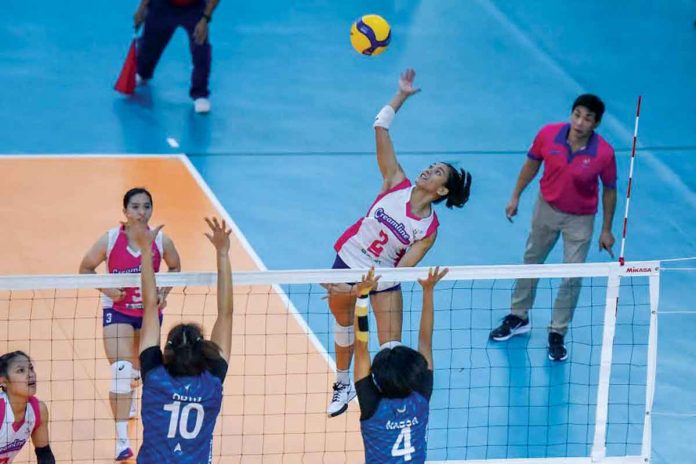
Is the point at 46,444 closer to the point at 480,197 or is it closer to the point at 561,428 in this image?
the point at 561,428

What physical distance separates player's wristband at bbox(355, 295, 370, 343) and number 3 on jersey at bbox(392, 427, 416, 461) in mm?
791

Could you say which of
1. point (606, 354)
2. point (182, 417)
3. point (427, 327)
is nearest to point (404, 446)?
point (427, 327)

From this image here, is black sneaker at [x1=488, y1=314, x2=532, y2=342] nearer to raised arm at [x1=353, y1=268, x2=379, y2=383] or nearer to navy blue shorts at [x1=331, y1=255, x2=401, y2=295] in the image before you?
navy blue shorts at [x1=331, y1=255, x2=401, y2=295]

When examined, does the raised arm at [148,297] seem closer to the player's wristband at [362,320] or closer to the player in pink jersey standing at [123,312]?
the player in pink jersey standing at [123,312]

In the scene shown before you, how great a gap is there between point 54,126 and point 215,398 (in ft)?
29.9

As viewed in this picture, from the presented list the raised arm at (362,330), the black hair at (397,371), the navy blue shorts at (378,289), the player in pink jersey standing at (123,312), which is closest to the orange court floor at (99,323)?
the player in pink jersey standing at (123,312)

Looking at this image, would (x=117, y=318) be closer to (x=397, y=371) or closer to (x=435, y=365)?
(x=397, y=371)

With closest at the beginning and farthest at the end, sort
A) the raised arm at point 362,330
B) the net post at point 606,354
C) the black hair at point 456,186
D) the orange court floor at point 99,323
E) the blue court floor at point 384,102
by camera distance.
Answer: the raised arm at point 362,330
the net post at point 606,354
the black hair at point 456,186
the orange court floor at point 99,323
the blue court floor at point 384,102

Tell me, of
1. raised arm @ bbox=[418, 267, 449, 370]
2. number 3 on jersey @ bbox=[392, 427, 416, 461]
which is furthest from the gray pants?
number 3 on jersey @ bbox=[392, 427, 416, 461]

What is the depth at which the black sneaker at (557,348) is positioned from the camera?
11.6m

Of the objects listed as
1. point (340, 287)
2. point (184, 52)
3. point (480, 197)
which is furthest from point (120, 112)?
point (340, 287)

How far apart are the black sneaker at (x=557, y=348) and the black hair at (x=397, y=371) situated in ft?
14.0

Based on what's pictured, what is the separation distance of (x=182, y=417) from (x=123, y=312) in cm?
222

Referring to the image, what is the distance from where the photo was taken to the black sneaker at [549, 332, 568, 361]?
11555 millimetres
